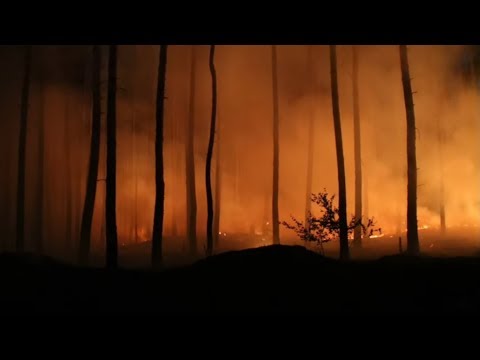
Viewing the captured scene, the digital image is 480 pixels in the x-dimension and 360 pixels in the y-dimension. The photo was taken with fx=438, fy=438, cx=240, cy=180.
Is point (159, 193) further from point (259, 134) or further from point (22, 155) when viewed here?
point (259, 134)

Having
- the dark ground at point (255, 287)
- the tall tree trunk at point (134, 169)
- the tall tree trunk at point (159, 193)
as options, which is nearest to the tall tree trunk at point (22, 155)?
the tall tree trunk at point (159, 193)

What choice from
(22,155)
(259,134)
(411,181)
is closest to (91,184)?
(22,155)

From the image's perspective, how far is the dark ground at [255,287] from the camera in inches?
380

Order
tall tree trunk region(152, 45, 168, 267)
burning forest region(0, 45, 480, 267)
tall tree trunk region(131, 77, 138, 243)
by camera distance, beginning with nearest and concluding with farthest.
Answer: tall tree trunk region(152, 45, 168, 267), burning forest region(0, 45, 480, 267), tall tree trunk region(131, 77, 138, 243)

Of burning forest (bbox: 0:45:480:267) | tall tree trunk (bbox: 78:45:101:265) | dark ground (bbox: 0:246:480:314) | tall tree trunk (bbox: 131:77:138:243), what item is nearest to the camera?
dark ground (bbox: 0:246:480:314)

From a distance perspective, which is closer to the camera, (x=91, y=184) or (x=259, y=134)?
(x=91, y=184)

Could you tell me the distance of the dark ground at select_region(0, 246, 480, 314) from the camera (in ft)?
31.6

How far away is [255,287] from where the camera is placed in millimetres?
10719

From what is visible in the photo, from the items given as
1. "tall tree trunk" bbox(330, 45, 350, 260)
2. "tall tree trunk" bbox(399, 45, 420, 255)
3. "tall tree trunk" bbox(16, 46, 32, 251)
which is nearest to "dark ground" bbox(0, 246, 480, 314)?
"tall tree trunk" bbox(330, 45, 350, 260)

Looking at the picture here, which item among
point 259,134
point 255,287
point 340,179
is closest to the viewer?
point 255,287

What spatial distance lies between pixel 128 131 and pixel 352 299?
29.8 m

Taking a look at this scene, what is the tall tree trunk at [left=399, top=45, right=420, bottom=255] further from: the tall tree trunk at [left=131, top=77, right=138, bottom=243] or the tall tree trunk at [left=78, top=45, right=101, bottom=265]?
the tall tree trunk at [left=131, top=77, right=138, bottom=243]
